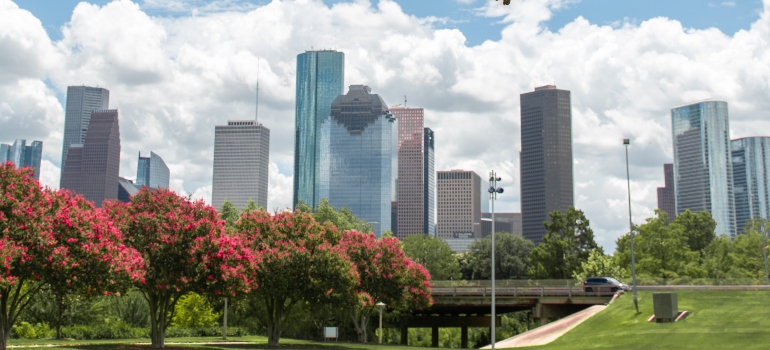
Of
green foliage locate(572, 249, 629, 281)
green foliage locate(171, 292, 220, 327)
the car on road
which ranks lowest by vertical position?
green foliage locate(171, 292, 220, 327)

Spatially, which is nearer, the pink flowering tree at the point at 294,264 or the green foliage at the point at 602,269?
the pink flowering tree at the point at 294,264

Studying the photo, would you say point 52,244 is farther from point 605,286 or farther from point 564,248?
point 564,248

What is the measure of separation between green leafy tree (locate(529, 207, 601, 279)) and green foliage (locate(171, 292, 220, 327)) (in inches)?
2093

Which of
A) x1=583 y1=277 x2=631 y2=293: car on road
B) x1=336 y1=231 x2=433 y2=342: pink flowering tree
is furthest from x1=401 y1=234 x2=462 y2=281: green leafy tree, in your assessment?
A: x1=336 y1=231 x2=433 y2=342: pink flowering tree

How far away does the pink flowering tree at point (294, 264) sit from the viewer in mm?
44875

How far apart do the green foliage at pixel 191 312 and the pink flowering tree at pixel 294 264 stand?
17187 mm

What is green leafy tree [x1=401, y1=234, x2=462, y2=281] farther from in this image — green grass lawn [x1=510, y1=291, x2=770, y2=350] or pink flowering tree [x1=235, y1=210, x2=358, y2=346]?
pink flowering tree [x1=235, y1=210, x2=358, y2=346]

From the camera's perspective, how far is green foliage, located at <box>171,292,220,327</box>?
63000mm

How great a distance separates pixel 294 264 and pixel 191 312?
22201 millimetres

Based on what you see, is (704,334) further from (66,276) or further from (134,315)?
(134,315)

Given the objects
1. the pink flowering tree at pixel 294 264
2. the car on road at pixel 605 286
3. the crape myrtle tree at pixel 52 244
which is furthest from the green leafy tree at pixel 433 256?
the crape myrtle tree at pixel 52 244

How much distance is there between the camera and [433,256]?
133375mm

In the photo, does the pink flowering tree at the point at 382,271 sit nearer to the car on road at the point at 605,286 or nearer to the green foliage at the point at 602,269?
the car on road at the point at 605,286

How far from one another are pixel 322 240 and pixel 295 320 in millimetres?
16528
